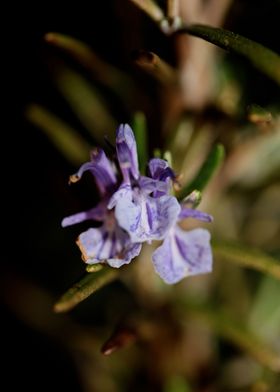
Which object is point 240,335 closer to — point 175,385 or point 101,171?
point 175,385

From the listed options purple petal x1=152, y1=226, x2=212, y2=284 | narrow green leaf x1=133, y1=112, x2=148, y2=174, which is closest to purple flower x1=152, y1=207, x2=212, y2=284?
purple petal x1=152, y1=226, x2=212, y2=284

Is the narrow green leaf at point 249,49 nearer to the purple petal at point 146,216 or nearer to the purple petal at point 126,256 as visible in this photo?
the purple petal at point 146,216

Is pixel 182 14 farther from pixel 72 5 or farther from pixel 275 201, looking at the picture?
pixel 275 201

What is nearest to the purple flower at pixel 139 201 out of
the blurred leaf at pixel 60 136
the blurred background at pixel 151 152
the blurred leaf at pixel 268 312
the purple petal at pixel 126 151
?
the purple petal at pixel 126 151

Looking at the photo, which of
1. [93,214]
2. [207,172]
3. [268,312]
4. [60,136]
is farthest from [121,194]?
[268,312]

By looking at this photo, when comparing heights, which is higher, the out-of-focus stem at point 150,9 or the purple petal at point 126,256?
the out-of-focus stem at point 150,9

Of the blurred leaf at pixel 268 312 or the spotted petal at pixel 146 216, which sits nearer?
the spotted petal at pixel 146 216

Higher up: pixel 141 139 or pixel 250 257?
pixel 141 139
